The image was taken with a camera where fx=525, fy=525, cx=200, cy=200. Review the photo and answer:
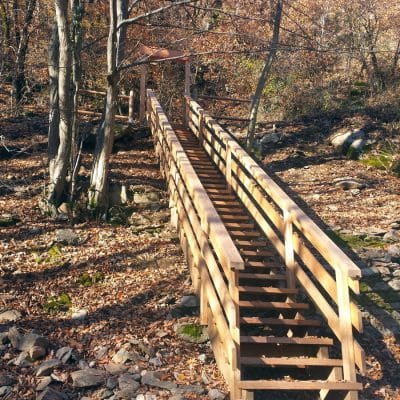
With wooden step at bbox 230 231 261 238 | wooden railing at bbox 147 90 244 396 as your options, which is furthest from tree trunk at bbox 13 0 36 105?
wooden step at bbox 230 231 261 238

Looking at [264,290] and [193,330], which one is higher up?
[264,290]

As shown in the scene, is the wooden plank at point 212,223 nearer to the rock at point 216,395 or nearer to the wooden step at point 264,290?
the wooden step at point 264,290

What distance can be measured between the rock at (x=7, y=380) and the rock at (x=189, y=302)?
2.12 meters

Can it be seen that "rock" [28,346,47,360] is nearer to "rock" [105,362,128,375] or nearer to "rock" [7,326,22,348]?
"rock" [7,326,22,348]

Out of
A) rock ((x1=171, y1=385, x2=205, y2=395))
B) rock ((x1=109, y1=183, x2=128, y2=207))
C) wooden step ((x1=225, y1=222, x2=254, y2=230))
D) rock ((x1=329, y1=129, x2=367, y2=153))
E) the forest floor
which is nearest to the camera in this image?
rock ((x1=171, y1=385, x2=205, y2=395))

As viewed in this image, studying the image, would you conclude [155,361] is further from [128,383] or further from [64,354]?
[64,354]

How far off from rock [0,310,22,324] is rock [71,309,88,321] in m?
0.62

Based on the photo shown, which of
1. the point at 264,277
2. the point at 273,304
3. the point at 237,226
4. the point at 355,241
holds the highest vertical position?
the point at 237,226

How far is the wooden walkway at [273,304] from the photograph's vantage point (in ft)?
14.7

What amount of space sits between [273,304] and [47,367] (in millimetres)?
2370

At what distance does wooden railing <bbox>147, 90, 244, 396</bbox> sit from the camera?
457 centimetres

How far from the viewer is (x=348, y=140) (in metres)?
13.9

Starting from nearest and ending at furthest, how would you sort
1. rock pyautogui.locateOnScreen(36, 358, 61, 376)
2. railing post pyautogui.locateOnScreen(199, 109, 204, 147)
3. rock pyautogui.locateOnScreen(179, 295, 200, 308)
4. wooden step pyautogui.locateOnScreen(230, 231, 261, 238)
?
rock pyautogui.locateOnScreen(36, 358, 61, 376), rock pyautogui.locateOnScreen(179, 295, 200, 308), wooden step pyautogui.locateOnScreen(230, 231, 261, 238), railing post pyautogui.locateOnScreen(199, 109, 204, 147)

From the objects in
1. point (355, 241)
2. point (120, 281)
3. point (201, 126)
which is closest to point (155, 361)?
point (120, 281)
